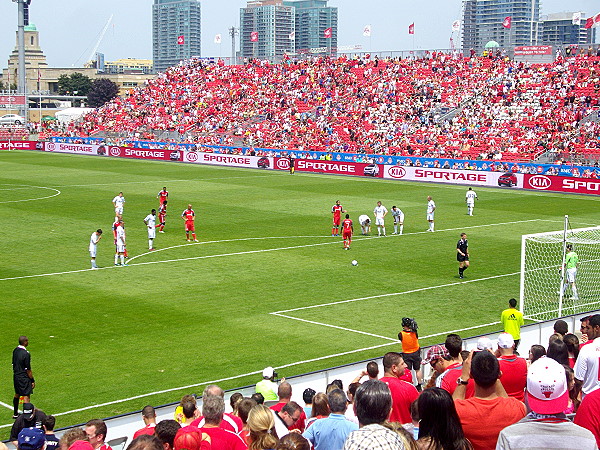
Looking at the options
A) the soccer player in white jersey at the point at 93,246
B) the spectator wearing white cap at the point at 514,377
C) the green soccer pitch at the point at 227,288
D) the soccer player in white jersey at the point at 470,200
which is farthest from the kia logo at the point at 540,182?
the spectator wearing white cap at the point at 514,377

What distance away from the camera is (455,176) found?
60.5 meters

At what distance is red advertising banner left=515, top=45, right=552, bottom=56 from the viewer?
7444cm

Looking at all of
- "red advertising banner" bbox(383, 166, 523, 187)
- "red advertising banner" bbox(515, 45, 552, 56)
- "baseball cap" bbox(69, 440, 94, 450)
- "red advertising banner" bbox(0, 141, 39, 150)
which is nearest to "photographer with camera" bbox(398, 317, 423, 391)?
"baseball cap" bbox(69, 440, 94, 450)

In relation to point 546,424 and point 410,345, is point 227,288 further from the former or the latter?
point 546,424

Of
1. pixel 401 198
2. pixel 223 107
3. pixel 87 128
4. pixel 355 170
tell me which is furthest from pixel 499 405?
pixel 87 128

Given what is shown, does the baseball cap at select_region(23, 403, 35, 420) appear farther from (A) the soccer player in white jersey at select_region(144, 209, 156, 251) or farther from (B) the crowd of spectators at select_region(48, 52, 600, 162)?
(B) the crowd of spectators at select_region(48, 52, 600, 162)

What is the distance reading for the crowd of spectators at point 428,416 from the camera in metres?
5.52

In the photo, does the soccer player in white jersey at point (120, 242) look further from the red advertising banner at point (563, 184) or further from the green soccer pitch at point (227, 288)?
the red advertising banner at point (563, 184)

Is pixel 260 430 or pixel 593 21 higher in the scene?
pixel 593 21

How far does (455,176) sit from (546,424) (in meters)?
56.0

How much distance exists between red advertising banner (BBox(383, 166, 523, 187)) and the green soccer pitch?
7008mm

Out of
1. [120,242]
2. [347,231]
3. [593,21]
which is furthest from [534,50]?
[120,242]

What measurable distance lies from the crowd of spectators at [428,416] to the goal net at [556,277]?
45.7 ft

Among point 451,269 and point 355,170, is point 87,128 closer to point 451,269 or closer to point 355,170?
point 355,170
